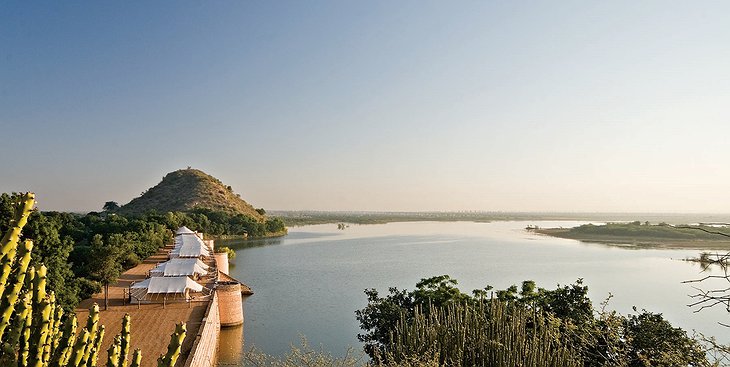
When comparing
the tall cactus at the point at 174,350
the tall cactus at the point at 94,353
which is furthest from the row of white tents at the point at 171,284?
the tall cactus at the point at 174,350

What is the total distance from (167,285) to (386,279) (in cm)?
2155

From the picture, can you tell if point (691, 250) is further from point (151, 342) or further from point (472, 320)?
Answer: point (151, 342)

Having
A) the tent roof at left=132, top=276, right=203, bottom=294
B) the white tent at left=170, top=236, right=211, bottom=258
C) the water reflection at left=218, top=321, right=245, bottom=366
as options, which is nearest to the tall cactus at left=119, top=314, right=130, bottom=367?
the water reflection at left=218, top=321, right=245, bottom=366

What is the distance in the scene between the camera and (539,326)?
53.9 feet

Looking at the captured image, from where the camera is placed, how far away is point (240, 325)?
25516 millimetres

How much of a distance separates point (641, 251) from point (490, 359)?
64.5 m

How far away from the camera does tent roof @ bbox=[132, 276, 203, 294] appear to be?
22953 millimetres

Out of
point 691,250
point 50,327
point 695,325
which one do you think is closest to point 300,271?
point 695,325

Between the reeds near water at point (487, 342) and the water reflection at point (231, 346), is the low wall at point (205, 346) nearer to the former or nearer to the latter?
the water reflection at point (231, 346)

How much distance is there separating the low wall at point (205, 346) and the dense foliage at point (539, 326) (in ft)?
19.0

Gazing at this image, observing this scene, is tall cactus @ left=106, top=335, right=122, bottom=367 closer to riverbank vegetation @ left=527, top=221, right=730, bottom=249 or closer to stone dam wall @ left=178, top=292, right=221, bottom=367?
stone dam wall @ left=178, top=292, right=221, bottom=367

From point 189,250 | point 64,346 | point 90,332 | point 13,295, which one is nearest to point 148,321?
point 189,250

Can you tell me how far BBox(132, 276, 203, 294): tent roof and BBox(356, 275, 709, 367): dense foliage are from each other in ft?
31.3

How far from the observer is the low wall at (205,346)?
A: 48.6 ft
